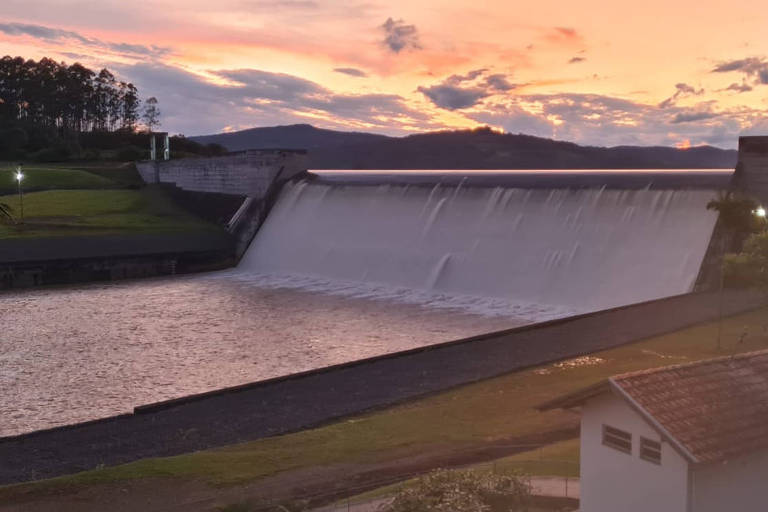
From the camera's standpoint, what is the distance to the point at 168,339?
1261 inches

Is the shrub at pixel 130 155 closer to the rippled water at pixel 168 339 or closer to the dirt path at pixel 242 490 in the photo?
the rippled water at pixel 168 339

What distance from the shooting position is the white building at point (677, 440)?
10.9m


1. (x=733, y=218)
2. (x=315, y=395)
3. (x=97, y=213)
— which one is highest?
(x=97, y=213)

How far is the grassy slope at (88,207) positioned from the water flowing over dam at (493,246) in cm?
1015

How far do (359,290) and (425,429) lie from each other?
2600 centimetres

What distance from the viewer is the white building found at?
10.9 m

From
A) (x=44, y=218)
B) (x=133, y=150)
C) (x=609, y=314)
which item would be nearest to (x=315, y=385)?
(x=609, y=314)

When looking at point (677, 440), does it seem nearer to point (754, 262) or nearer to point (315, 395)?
point (315, 395)

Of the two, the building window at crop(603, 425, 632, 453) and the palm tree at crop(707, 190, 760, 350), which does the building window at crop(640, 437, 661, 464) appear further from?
the palm tree at crop(707, 190, 760, 350)

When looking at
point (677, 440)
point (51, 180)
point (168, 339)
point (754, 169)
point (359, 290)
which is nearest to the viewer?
point (677, 440)

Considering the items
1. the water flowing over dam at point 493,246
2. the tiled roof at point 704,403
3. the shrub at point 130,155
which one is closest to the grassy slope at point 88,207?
the water flowing over dam at point 493,246

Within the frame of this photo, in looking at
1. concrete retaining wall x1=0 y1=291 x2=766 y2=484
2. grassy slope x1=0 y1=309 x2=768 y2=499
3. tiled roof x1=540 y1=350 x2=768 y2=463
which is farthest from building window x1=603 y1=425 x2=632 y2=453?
concrete retaining wall x1=0 y1=291 x2=766 y2=484

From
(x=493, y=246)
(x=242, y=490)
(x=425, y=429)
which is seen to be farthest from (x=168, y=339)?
(x=493, y=246)

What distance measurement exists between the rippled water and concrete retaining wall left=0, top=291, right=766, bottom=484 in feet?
9.70
